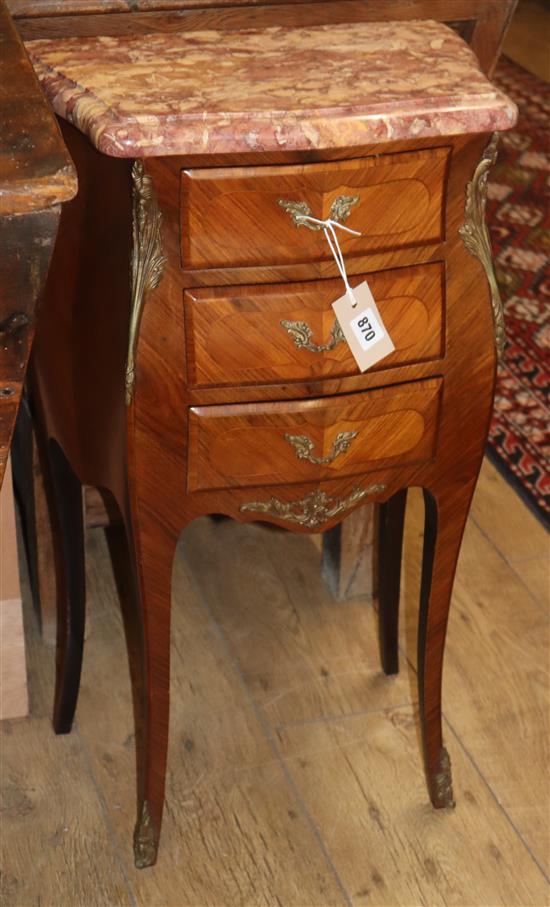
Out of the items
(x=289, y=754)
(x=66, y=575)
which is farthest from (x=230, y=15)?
(x=289, y=754)

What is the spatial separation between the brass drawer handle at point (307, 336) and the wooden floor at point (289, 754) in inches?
28.7

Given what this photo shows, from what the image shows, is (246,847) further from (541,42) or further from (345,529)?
(541,42)

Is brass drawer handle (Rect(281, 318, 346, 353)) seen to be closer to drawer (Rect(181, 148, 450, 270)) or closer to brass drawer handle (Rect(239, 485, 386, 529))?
drawer (Rect(181, 148, 450, 270))

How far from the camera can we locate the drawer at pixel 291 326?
1212 millimetres

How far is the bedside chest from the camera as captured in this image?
1.15 meters

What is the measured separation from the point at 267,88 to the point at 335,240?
16cm

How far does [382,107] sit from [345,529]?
0.93m

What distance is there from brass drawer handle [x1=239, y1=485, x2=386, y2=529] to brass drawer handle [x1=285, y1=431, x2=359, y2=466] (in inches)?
2.0

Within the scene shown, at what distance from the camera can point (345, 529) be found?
1967mm

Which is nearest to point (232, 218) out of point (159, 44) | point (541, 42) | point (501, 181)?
point (159, 44)

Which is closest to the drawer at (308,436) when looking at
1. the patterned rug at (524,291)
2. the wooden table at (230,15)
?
the wooden table at (230,15)

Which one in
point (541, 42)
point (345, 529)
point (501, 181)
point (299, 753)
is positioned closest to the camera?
point (299, 753)

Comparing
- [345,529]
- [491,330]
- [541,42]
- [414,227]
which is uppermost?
[414,227]

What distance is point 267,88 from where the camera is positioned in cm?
121
